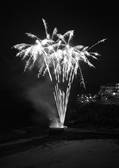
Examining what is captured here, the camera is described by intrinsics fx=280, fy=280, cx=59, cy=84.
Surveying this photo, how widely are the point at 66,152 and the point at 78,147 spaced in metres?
1.17

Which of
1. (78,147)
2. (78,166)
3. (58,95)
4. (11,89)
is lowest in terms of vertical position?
(78,166)

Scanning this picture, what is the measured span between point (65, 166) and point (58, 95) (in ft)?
35.1

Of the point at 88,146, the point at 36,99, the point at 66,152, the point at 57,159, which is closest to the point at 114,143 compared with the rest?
the point at 88,146

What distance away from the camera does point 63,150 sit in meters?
13.3

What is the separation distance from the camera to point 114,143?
14438 mm

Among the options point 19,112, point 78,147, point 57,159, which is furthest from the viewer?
point 19,112

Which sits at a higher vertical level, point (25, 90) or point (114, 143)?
point (25, 90)

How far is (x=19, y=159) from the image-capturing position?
11875mm

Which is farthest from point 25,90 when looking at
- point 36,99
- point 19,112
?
point 19,112

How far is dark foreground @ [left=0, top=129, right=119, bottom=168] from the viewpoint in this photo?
11120 mm

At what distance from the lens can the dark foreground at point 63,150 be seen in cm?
1112

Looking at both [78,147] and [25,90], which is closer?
[78,147]

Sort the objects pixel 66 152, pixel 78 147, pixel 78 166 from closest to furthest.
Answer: pixel 78 166
pixel 66 152
pixel 78 147

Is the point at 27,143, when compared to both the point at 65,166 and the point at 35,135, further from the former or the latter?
the point at 65,166
